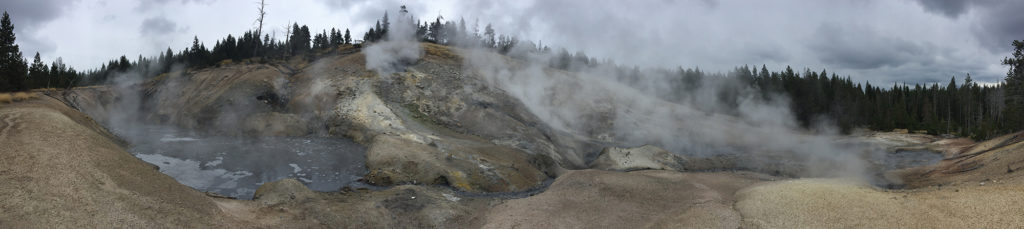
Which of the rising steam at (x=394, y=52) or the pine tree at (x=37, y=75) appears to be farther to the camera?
the pine tree at (x=37, y=75)

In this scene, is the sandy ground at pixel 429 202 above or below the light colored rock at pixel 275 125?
below

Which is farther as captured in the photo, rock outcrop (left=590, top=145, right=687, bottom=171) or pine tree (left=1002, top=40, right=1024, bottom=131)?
pine tree (left=1002, top=40, right=1024, bottom=131)

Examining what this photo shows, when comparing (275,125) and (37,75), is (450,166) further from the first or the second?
(37,75)

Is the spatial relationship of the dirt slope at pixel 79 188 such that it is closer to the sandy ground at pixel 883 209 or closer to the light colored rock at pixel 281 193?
the light colored rock at pixel 281 193

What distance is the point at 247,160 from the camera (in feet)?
71.9

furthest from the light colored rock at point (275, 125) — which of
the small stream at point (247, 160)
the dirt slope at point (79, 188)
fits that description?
the dirt slope at point (79, 188)

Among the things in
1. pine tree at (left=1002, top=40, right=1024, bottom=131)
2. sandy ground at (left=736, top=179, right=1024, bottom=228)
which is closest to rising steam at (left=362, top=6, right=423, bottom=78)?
sandy ground at (left=736, top=179, right=1024, bottom=228)

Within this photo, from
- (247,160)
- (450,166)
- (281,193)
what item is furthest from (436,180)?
(247,160)

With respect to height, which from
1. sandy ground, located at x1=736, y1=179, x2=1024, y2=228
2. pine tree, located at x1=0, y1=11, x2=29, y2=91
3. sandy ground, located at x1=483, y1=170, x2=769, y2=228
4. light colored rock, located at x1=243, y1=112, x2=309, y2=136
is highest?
pine tree, located at x1=0, y1=11, x2=29, y2=91

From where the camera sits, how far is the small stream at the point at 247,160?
18.4 meters

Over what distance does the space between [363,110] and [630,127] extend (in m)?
21.6

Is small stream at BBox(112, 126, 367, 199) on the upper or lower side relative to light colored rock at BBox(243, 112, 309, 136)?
lower

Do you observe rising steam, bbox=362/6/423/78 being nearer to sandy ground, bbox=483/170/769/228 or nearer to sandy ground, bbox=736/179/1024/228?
sandy ground, bbox=483/170/769/228

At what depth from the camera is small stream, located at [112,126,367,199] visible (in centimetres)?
1843
